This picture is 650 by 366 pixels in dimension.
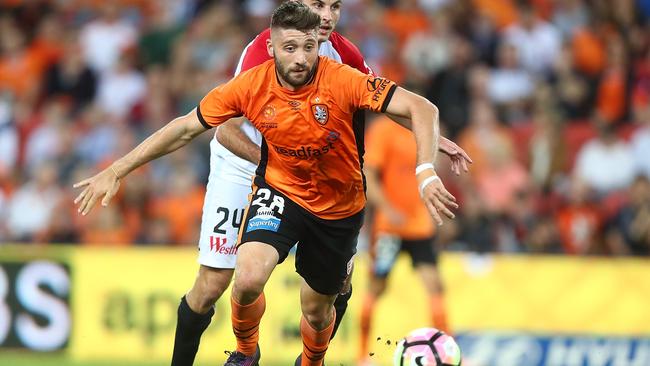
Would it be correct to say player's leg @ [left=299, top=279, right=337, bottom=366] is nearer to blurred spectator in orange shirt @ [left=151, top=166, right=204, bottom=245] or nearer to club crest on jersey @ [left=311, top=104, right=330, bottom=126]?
club crest on jersey @ [left=311, top=104, right=330, bottom=126]

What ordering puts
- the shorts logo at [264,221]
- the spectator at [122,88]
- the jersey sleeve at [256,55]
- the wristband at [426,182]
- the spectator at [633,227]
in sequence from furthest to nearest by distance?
the spectator at [122,88], the spectator at [633,227], the jersey sleeve at [256,55], the shorts logo at [264,221], the wristband at [426,182]

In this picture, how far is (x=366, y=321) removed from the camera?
12359mm

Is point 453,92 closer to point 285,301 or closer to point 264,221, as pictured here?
point 285,301

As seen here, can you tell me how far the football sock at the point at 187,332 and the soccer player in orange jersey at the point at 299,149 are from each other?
542 millimetres

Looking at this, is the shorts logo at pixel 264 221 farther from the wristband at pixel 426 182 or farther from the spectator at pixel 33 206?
the spectator at pixel 33 206

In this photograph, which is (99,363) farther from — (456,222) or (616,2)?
(616,2)

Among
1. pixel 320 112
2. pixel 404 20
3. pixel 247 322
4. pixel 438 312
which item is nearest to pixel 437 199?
pixel 320 112

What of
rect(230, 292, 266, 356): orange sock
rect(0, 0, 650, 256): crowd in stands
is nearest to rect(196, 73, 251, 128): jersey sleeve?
rect(230, 292, 266, 356): orange sock

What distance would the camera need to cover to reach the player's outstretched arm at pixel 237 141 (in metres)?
8.17

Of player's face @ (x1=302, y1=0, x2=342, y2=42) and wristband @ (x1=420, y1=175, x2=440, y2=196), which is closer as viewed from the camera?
wristband @ (x1=420, y1=175, x2=440, y2=196)

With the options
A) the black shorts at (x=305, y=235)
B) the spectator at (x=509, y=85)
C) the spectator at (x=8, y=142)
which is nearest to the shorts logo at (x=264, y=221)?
the black shorts at (x=305, y=235)

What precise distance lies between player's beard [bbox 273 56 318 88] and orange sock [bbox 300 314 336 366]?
1.67 meters

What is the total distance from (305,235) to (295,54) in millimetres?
1153

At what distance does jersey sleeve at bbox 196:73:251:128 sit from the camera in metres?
7.55
